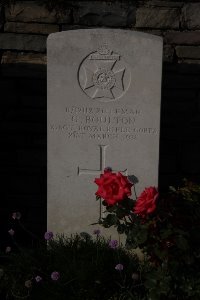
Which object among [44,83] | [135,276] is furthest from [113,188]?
[44,83]

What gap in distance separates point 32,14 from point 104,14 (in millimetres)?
517

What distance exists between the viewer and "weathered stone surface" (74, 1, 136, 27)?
3.57m

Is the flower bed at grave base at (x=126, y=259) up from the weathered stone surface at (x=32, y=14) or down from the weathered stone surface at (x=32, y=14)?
down

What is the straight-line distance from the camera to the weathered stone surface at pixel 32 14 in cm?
359

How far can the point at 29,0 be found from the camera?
358cm

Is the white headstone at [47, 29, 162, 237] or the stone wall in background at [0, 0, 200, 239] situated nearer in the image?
the white headstone at [47, 29, 162, 237]

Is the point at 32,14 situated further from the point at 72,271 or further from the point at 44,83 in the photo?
the point at 72,271

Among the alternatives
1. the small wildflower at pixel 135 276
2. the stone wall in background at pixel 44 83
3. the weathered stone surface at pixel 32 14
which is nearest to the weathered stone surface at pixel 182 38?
the stone wall in background at pixel 44 83

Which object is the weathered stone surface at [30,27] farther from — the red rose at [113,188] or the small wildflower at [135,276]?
the small wildflower at [135,276]

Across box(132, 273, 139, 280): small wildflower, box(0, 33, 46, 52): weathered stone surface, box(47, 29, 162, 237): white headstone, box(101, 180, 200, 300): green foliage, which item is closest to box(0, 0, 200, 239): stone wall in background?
box(0, 33, 46, 52): weathered stone surface

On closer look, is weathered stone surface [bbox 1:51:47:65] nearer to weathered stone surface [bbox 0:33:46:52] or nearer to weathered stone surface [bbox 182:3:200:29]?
weathered stone surface [bbox 0:33:46:52]

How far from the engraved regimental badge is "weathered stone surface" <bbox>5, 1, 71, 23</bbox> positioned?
0.83m

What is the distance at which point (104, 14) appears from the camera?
3586 millimetres

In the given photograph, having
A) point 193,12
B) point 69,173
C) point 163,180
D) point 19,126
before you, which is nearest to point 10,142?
point 19,126
